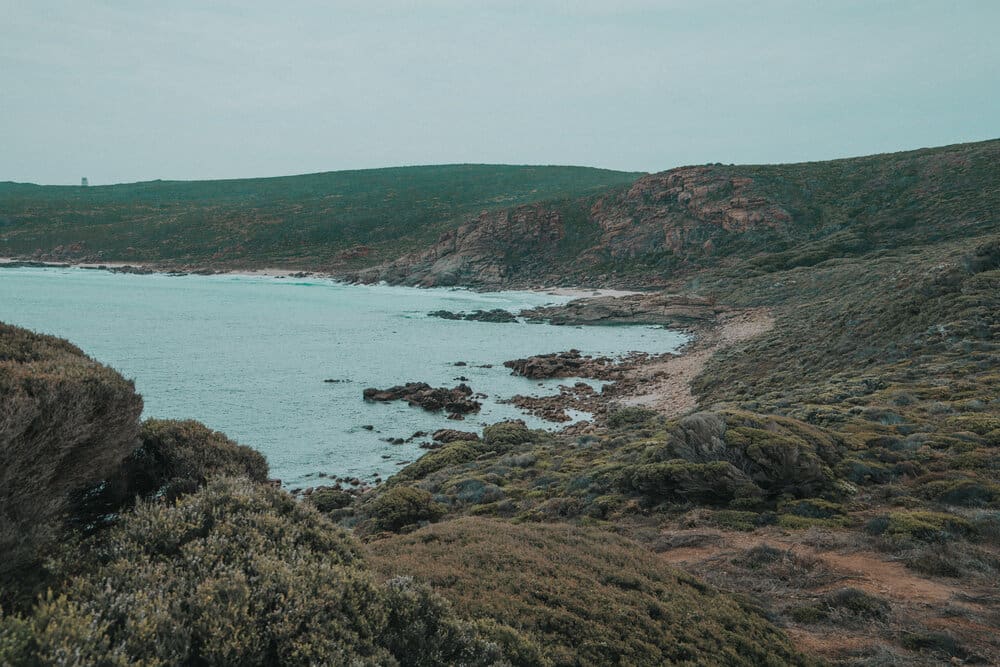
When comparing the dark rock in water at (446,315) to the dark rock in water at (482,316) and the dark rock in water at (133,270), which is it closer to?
the dark rock in water at (482,316)

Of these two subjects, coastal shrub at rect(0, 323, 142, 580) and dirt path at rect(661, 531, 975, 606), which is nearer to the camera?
coastal shrub at rect(0, 323, 142, 580)

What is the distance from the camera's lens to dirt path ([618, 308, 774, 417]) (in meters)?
26.6

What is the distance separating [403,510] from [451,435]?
40.2 ft

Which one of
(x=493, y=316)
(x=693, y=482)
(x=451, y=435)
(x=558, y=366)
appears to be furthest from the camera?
(x=493, y=316)

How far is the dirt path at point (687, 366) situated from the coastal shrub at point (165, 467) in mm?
18914

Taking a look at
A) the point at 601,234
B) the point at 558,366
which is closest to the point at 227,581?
the point at 558,366

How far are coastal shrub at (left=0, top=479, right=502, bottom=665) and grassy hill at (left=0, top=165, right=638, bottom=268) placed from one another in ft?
364

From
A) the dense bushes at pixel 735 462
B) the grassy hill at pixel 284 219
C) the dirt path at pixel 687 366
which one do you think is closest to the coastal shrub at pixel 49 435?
the dense bushes at pixel 735 462

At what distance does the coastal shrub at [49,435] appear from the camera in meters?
4.37

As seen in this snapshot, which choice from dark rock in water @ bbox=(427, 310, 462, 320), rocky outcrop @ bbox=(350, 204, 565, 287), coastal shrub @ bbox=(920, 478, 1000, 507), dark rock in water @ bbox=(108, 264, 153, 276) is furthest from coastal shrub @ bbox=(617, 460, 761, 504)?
dark rock in water @ bbox=(108, 264, 153, 276)

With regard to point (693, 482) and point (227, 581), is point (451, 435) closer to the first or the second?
point (693, 482)

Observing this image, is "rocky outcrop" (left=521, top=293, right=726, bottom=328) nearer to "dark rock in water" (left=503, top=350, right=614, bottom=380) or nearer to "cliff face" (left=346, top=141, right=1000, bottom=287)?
"cliff face" (left=346, top=141, right=1000, bottom=287)

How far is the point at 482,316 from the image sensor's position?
58625 millimetres


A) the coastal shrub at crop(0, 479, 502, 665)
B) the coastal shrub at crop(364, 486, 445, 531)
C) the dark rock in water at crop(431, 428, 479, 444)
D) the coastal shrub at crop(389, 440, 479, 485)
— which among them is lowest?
the dark rock in water at crop(431, 428, 479, 444)
